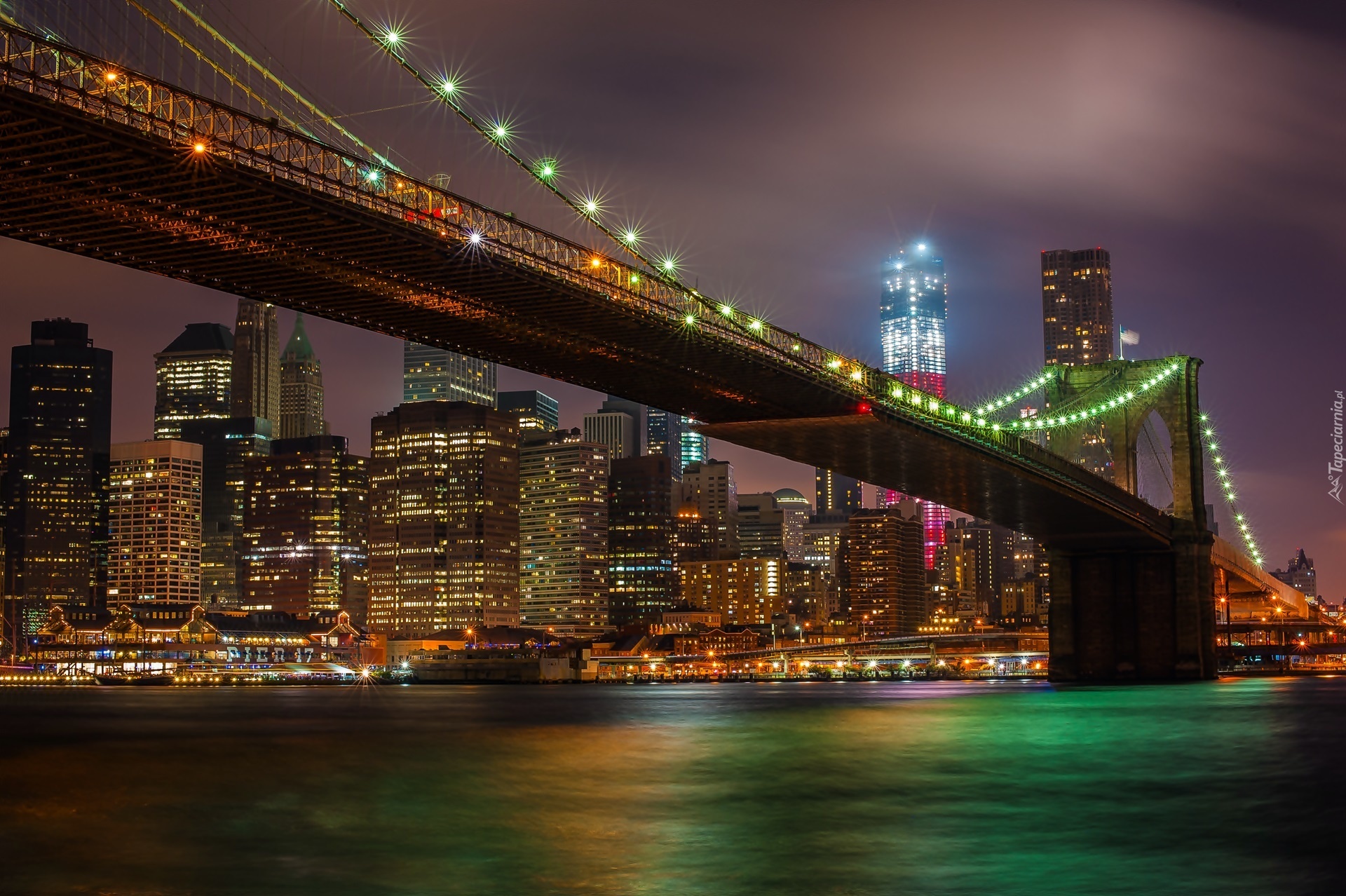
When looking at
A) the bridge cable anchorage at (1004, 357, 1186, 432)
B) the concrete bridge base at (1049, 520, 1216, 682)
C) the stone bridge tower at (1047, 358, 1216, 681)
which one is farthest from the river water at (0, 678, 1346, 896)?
the bridge cable anchorage at (1004, 357, 1186, 432)

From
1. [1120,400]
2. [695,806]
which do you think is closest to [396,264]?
[695,806]

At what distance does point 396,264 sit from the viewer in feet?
142

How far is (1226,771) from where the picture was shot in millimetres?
35469

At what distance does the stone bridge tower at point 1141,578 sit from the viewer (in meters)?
83.9

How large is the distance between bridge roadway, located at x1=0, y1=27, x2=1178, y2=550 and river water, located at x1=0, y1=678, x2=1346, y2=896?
1306cm

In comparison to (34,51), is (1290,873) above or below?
below

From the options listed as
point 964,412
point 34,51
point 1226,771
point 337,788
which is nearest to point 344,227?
point 34,51

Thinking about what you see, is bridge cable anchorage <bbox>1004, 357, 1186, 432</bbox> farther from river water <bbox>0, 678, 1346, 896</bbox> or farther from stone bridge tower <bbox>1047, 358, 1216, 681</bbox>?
river water <bbox>0, 678, 1346, 896</bbox>

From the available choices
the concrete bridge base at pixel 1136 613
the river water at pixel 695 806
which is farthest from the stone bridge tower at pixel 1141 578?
the river water at pixel 695 806

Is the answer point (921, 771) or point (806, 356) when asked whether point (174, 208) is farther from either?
point (806, 356)

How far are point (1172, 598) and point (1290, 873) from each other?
6531 centimetres

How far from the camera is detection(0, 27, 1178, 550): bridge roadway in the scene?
1324 inches

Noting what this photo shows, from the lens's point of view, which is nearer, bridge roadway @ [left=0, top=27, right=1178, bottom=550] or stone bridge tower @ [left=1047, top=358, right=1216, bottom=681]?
bridge roadway @ [left=0, top=27, right=1178, bottom=550]

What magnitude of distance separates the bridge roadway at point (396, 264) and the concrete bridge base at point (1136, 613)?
15562 mm
